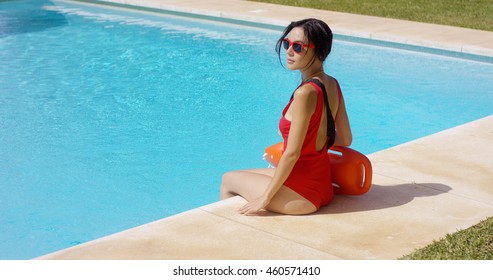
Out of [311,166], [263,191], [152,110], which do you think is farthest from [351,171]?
[152,110]

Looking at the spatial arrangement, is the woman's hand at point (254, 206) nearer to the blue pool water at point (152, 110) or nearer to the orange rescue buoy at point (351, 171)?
the orange rescue buoy at point (351, 171)

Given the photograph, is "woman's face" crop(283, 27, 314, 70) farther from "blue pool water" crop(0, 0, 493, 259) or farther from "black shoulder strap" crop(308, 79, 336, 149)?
"blue pool water" crop(0, 0, 493, 259)

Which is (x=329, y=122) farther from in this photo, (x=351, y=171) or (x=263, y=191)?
(x=263, y=191)

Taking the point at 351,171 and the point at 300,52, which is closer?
the point at 300,52

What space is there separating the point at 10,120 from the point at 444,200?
5553mm

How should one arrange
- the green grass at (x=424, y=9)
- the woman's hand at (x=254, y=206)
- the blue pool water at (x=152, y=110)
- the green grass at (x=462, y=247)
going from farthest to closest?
the green grass at (x=424, y=9), the blue pool water at (x=152, y=110), the woman's hand at (x=254, y=206), the green grass at (x=462, y=247)

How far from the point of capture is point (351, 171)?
5613 mm

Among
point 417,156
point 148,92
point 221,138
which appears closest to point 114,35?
point 148,92

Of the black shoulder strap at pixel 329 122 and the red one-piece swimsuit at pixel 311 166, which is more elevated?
the black shoulder strap at pixel 329 122

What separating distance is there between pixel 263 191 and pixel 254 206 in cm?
12

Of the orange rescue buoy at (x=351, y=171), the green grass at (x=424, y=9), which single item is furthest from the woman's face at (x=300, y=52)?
the green grass at (x=424, y=9)

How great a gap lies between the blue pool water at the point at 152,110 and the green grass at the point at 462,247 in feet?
8.87

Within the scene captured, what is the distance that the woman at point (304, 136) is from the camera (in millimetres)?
5129
